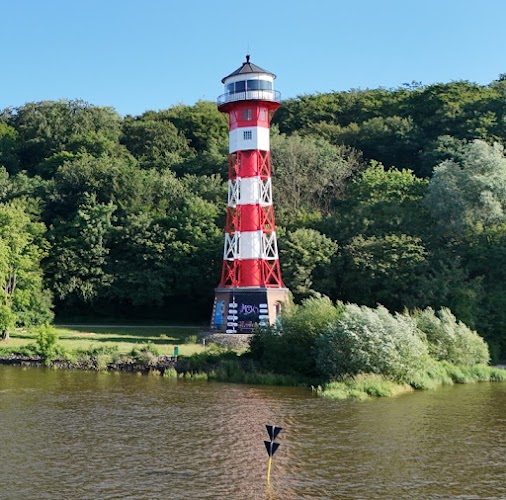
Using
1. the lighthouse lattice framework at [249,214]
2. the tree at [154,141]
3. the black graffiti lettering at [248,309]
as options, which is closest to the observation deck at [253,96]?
the lighthouse lattice framework at [249,214]

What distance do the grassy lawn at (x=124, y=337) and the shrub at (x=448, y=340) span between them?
14.9 m

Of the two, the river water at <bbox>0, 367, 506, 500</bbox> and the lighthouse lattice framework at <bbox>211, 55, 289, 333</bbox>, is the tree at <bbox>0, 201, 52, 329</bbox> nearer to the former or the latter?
the lighthouse lattice framework at <bbox>211, 55, 289, 333</bbox>

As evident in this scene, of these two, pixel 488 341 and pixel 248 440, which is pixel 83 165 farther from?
pixel 248 440

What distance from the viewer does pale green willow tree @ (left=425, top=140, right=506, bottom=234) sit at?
181ft

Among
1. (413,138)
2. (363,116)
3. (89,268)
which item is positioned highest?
(363,116)

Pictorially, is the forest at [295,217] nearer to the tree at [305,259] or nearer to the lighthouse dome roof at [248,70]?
the tree at [305,259]

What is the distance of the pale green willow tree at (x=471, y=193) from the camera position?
5506 centimetres

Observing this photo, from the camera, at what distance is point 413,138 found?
7862 centimetres

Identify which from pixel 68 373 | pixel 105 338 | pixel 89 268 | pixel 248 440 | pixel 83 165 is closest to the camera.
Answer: pixel 248 440

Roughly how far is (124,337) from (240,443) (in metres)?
27.9

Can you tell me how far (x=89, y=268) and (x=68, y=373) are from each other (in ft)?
71.7

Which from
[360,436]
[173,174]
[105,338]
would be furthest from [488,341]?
[173,174]

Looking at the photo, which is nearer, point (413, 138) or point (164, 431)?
point (164, 431)

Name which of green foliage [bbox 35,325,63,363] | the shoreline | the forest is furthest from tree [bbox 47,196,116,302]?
the shoreline
